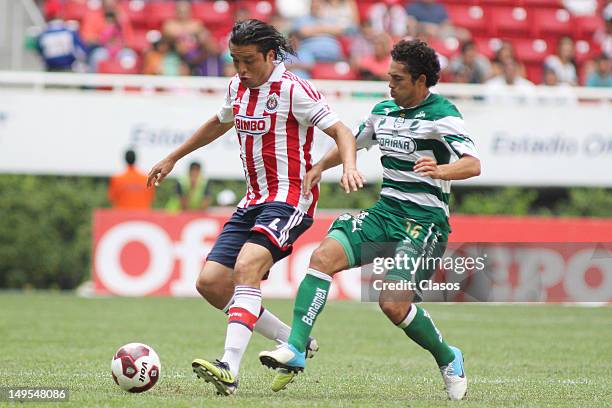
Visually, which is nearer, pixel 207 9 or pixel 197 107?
pixel 197 107

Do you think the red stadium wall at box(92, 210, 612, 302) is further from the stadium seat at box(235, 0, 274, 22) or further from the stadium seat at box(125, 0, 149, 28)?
the stadium seat at box(235, 0, 274, 22)

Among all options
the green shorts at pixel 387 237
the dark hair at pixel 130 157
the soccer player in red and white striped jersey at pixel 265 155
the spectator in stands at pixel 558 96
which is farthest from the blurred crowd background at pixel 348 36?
the green shorts at pixel 387 237

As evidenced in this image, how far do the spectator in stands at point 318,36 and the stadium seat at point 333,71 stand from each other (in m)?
0.11

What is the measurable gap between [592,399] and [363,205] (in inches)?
462

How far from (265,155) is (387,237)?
0.95 meters

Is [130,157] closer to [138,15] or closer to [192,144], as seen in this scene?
[138,15]

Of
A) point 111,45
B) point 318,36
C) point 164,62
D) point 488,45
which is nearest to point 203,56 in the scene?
point 164,62

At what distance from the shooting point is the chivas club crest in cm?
726

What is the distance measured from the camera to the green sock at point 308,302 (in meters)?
6.83

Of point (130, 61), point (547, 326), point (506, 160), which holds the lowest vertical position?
point (547, 326)

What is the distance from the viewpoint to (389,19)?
20625 mm

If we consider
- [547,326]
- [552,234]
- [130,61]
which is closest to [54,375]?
[547,326]

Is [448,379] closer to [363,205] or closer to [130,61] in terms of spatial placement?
[363,205]

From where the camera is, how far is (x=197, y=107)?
18.1 meters
